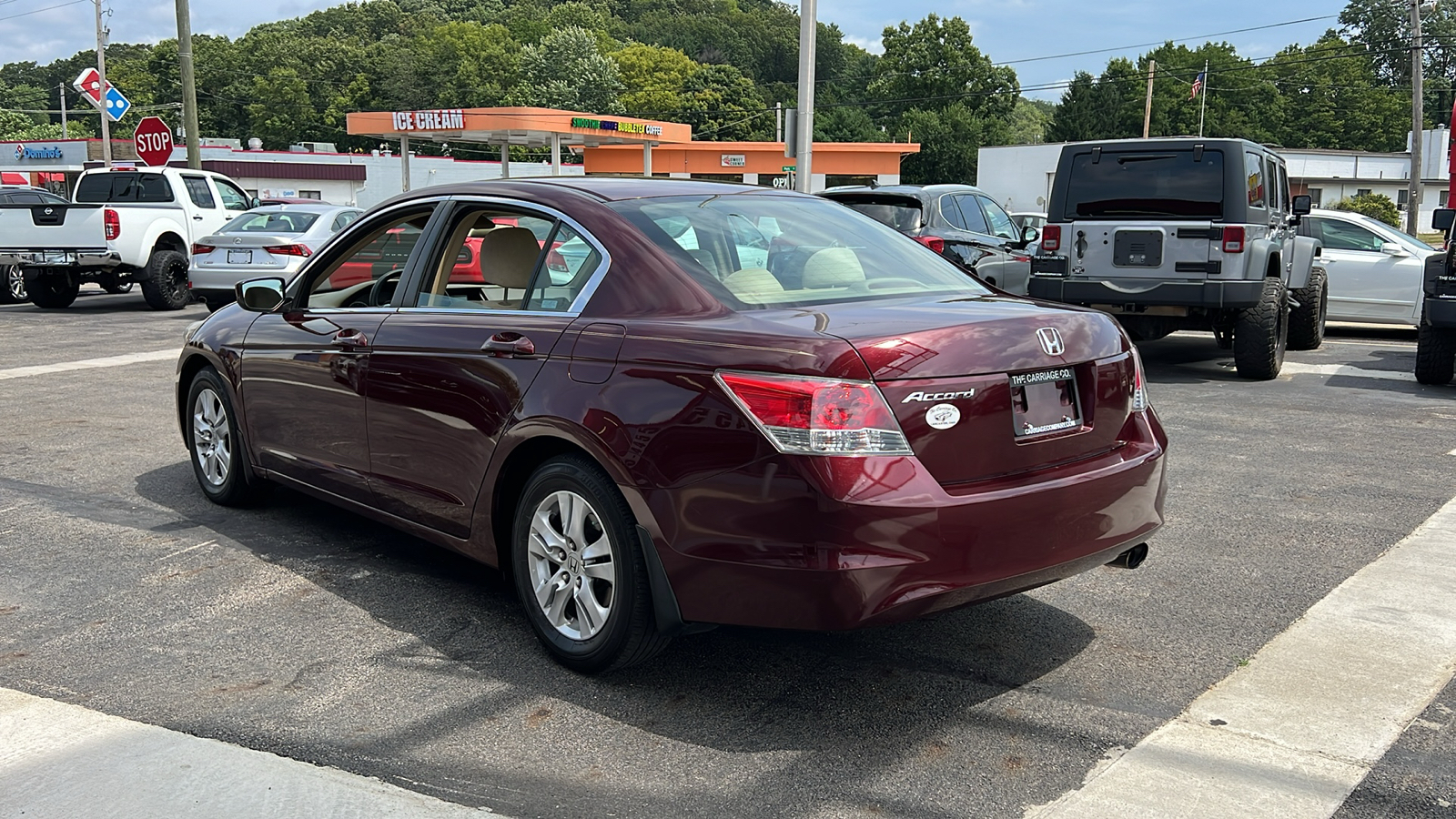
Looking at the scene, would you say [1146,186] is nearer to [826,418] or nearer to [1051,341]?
[1051,341]

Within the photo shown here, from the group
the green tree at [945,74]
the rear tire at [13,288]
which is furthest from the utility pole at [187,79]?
the green tree at [945,74]

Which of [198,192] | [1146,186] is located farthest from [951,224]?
[198,192]

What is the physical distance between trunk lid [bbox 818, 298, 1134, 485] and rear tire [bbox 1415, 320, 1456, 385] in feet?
24.6

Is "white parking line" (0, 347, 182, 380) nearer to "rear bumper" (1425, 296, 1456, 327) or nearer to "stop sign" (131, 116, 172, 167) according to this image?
"rear bumper" (1425, 296, 1456, 327)

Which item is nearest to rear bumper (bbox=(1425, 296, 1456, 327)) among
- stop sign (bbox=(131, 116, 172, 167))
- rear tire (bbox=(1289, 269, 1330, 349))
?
rear tire (bbox=(1289, 269, 1330, 349))

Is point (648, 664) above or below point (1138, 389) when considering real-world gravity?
below

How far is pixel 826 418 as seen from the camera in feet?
11.0

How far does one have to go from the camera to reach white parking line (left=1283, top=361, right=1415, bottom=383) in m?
11.1

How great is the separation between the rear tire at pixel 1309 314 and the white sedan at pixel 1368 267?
984mm

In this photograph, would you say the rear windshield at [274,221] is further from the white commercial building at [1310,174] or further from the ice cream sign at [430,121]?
the white commercial building at [1310,174]

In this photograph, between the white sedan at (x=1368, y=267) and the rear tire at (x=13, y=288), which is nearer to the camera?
the white sedan at (x=1368, y=267)

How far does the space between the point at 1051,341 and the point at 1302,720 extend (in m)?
1.29

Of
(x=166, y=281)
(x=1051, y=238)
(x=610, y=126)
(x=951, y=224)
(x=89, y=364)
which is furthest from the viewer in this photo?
(x=610, y=126)

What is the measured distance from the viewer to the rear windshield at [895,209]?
Result: 1242cm
